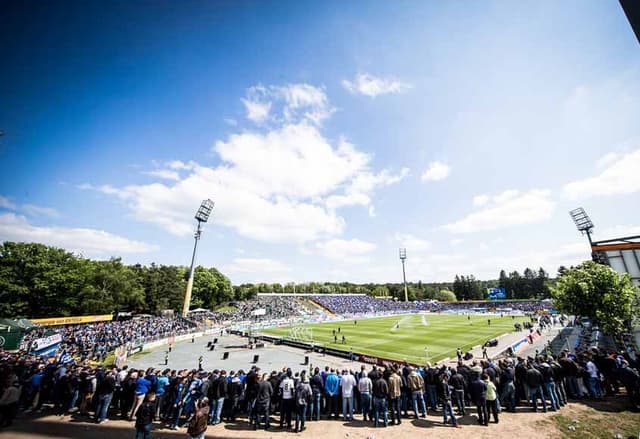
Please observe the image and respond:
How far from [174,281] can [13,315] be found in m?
34.8

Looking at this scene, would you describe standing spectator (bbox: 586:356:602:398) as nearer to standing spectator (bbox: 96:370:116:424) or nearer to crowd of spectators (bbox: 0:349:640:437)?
crowd of spectators (bbox: 0:349:640:437)

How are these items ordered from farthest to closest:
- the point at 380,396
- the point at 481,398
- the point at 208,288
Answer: the point at 208,288 → the point at 380,396 → the point at 481,398

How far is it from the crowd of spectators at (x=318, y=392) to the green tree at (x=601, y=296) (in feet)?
27.0

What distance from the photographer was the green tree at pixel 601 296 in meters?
17.1

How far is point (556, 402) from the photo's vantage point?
10.0 m

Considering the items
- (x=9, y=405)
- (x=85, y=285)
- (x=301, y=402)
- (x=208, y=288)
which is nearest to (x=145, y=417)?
(x=301, y=402)

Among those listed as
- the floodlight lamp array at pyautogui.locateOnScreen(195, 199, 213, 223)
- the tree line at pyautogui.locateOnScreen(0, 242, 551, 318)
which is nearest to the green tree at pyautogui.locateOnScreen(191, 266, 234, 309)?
the tree line at pyautogui.locateOnScreen(0, 242, 551, 318)

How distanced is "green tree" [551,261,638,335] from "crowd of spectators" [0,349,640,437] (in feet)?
27.0

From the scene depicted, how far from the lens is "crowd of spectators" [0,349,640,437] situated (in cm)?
949

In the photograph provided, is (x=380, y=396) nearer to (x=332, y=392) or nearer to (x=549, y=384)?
(x=332, y=392)

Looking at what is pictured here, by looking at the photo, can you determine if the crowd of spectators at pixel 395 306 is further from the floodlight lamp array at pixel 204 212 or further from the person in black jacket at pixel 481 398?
the person in black jacket at pixel 481 398

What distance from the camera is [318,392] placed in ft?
34.2

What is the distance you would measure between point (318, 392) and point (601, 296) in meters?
19.3

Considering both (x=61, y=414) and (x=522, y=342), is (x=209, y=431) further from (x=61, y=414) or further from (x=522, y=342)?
(x=522, y=342)
